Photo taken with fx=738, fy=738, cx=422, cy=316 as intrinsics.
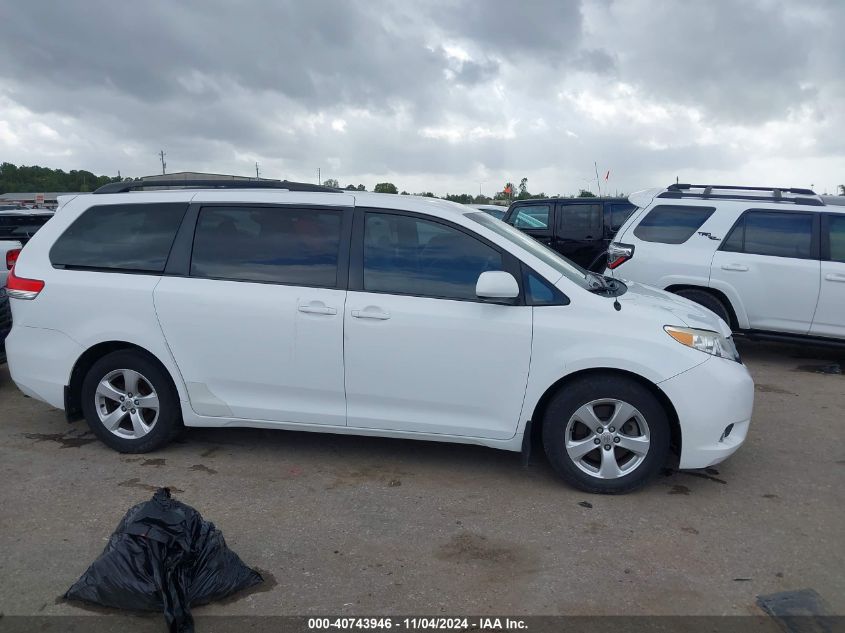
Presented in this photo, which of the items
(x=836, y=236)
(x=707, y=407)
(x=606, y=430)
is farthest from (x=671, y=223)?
(x=606, y=430)

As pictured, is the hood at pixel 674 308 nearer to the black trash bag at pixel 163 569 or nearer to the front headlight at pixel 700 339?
the front headlight at pixel 700 339

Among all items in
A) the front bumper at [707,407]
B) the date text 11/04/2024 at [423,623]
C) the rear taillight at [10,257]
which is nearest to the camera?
the date text 11/04/2024 at [423,623]

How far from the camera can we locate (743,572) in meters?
3.57

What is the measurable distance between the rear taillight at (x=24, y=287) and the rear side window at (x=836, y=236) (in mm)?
7513

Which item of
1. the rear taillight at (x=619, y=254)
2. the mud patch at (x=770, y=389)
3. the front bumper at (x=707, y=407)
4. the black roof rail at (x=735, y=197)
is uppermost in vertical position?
the black roof rail at (x=735, y=197)

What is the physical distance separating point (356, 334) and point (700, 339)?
2.07m

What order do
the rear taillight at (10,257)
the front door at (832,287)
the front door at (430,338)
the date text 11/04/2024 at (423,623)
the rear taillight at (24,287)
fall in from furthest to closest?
the front door at (832,287) < the rear taillight at (10,257) < the rear taillight at (24,287) < the front door at (430,338) < the date text 11/04/2024 at (423,623)

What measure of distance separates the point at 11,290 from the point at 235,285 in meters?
1.70

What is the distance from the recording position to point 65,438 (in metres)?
5.43

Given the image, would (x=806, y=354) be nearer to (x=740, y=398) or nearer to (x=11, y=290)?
(x=740, y=398)

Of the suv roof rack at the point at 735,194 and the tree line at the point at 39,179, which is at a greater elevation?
the tree line at the point at 39,179

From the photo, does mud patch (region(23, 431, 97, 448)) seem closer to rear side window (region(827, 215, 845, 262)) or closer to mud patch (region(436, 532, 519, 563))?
mud patch (region(436, 532, 519, 563))

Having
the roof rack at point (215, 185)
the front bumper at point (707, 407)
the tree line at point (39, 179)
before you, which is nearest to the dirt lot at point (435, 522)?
the front bumper at point (707, 407)

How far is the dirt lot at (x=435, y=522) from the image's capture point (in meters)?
3.35
